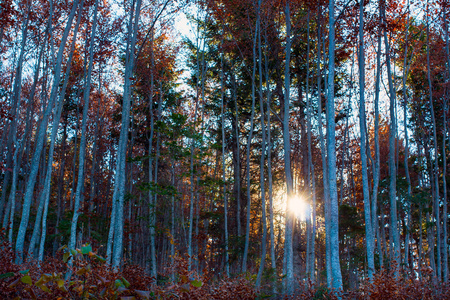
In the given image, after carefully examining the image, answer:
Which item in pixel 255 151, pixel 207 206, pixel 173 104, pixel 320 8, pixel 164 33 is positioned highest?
pixel 164 33

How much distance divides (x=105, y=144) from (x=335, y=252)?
48.8 feet

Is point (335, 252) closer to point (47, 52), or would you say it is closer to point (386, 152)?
point (47, 52)

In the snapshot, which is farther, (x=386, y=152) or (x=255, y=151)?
(x=386, y=152)

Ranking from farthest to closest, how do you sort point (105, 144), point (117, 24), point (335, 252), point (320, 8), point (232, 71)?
point (105, 144) < point (232, 71) < point (117, 24) < point (320, 8) < point (335, 252)

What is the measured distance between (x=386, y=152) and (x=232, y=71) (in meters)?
9.60

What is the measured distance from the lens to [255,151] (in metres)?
17.2

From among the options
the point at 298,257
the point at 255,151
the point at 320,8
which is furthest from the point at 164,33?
the point at 298,257

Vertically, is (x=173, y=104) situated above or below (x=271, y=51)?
below

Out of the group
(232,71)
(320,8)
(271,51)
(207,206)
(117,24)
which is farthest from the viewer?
(207,206)

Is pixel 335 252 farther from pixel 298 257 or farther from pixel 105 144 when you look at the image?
pixel 105 144

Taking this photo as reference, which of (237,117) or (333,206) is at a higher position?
(237,117)

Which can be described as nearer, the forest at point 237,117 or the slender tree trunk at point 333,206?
the slender tree trunk at point 333,206

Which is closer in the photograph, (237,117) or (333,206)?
(333,206)

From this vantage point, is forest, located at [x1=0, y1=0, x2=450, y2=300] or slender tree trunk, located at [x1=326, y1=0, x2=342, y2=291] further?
forest, located at [x1=0, y1=0, x2=450, y2=300]
